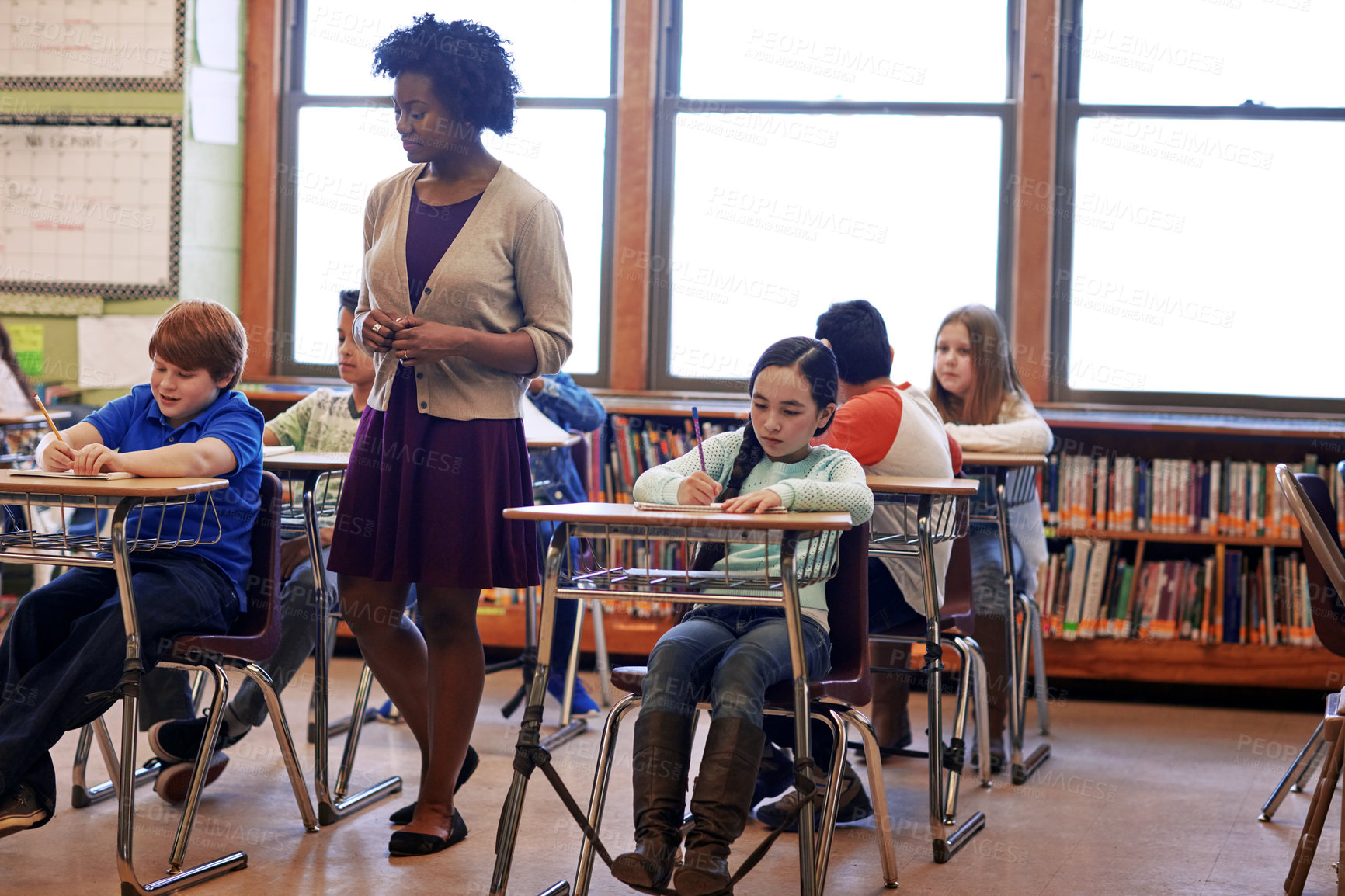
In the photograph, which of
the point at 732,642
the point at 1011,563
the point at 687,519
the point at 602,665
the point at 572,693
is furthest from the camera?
the point at 602,665

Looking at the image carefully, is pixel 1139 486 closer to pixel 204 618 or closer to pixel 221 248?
pixel 204 618

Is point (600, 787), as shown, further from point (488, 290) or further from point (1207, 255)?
point (1207, 255)

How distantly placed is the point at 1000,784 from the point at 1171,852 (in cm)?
58

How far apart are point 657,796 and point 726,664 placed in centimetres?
24

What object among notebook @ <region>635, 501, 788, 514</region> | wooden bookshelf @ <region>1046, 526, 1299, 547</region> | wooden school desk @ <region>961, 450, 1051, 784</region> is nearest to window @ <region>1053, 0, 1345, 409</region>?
wooden bookshelf @ <region>1046, 526, 1299, 547</region>

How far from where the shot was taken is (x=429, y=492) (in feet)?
7.75

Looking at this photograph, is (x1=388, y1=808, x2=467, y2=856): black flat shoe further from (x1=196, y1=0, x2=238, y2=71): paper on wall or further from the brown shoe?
(x1=196, y1=0, x2=238, y2=71): paper on wall

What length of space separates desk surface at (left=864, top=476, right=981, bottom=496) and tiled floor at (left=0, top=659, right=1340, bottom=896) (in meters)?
0.72

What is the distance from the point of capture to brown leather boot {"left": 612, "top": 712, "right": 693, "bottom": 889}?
1.90 m

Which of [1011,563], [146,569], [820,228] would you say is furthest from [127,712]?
[820,228]

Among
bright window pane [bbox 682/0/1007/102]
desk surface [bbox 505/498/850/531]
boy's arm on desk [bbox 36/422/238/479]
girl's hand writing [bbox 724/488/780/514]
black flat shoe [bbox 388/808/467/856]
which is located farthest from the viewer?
bright window pane [bbox 682/0/1007/102]

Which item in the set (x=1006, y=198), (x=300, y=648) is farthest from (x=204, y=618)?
(x=1006, y=198)

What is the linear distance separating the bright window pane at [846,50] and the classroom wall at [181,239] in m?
1.74

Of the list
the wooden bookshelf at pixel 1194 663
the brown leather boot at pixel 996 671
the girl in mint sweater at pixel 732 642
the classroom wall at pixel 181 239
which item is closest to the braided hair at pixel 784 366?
the girl in mint sweater at pixel 732 642
